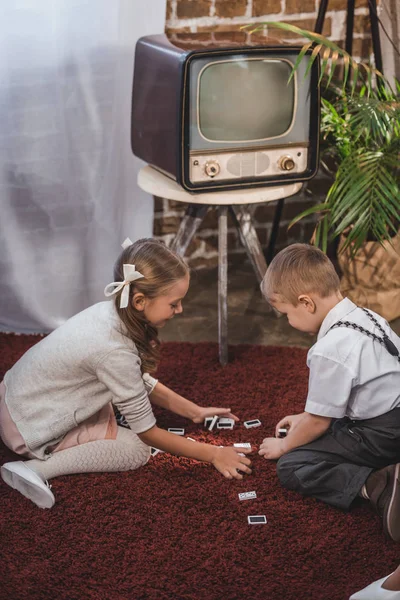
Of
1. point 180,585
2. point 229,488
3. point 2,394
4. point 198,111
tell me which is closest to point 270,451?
point 229,488

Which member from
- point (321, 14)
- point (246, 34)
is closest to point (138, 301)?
point (246, 34)

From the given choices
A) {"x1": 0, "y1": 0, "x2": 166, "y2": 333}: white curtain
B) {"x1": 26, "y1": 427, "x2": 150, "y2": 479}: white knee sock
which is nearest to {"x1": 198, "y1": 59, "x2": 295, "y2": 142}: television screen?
{"x1": 0, "y1": 0, "x2": 166, "y2": 333}: white curtain

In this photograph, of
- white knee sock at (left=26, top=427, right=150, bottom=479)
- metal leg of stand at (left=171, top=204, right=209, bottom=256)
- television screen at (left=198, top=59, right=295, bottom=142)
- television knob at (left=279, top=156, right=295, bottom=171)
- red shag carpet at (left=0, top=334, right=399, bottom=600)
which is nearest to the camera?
red shag carpet at (left=0, top=334, right=399, bottom=600)

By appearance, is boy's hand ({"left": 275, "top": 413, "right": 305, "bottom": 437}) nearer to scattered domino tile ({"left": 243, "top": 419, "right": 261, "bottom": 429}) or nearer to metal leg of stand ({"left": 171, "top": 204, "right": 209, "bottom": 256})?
scattered domino tile ({"left": 243, "top": 419, "right": 261, "bottom": 429})

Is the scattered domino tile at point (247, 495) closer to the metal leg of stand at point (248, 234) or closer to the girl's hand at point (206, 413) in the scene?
the girl's hand at point (206, 413)

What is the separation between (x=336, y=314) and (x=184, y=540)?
0.59 meters

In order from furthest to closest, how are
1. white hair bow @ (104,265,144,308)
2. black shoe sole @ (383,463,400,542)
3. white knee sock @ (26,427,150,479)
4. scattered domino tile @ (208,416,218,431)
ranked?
scattered domino tile @ (208,416,218,431) < white knee sock @ (26,427,150,479) < white hair bow @ (104,265,144,308) < black shoe sole @ (383,463,400,542)

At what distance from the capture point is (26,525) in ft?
5.73

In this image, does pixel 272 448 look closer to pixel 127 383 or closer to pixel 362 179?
pixel 127 383

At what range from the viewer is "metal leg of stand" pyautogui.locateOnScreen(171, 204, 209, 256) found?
249cm

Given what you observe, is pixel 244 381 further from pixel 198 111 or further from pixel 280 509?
pixel 198 111

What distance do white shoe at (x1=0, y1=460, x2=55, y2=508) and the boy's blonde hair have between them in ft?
2.21

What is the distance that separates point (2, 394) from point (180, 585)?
70 cm

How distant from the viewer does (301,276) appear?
179 centimetres
